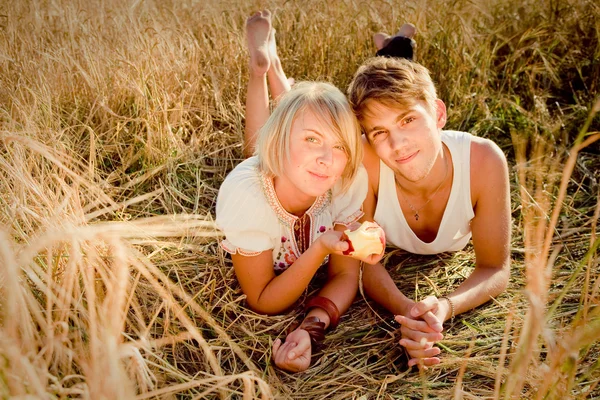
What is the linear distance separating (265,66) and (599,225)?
1968 mm

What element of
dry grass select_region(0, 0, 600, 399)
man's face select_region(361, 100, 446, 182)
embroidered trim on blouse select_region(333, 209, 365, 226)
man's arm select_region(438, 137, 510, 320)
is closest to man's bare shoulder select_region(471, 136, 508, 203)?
man's arm select_region(438, 137, 510, 320)

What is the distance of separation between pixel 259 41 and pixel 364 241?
1.69 m

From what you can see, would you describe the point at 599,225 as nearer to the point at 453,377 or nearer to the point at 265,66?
the point at 453,377

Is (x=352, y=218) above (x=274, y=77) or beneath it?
beneath

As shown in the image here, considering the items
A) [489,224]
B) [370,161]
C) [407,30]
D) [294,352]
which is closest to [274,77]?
[407,30]

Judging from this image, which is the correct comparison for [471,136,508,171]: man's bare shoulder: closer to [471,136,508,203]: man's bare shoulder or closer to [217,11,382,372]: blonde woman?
[471,136,508,203]: man's bare shoulder

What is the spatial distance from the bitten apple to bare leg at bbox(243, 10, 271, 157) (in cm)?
130

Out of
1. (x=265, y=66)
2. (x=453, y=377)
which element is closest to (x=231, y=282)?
(x=453, y=377)

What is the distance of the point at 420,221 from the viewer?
2412 millimetres

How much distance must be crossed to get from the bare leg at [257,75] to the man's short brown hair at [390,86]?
95 centimetres

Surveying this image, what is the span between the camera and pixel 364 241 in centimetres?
179

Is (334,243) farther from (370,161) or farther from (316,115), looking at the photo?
(370,161)

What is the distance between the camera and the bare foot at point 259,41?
2.98 m

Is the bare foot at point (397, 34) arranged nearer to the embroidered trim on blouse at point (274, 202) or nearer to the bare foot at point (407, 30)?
the bare foot at point (407, 30)
